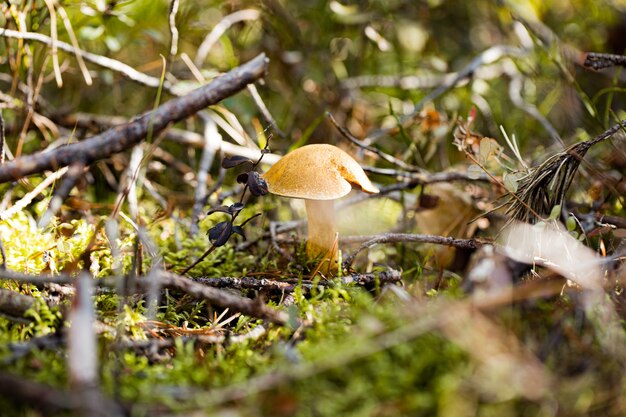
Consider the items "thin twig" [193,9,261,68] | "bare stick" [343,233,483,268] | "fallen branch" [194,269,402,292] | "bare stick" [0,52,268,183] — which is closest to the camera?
"bare stick" [0,52,268,183]

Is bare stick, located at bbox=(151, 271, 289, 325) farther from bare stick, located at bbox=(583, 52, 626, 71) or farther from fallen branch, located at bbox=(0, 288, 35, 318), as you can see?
bare stick, located at bbox=(583, 52, 626, 71)

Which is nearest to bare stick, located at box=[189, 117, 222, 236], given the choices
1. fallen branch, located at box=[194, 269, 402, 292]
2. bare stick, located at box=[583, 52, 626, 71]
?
fallen branch, located at box=[194, 269, 402, 292]

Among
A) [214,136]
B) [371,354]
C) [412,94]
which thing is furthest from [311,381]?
[412,94]

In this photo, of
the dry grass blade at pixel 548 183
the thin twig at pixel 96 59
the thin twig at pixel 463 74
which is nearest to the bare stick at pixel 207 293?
the dry grass blade at pixel 548 183

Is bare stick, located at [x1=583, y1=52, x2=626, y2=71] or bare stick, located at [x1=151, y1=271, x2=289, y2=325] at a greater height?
bare stick, located at [x1=583, y1=52, x2=626, y2=71]

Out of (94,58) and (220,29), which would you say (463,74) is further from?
(94,58)

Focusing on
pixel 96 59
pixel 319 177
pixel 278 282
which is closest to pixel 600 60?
pixel 319 177

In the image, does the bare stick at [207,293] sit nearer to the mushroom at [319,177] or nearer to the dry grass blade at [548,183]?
the mushroom at [319,177]
